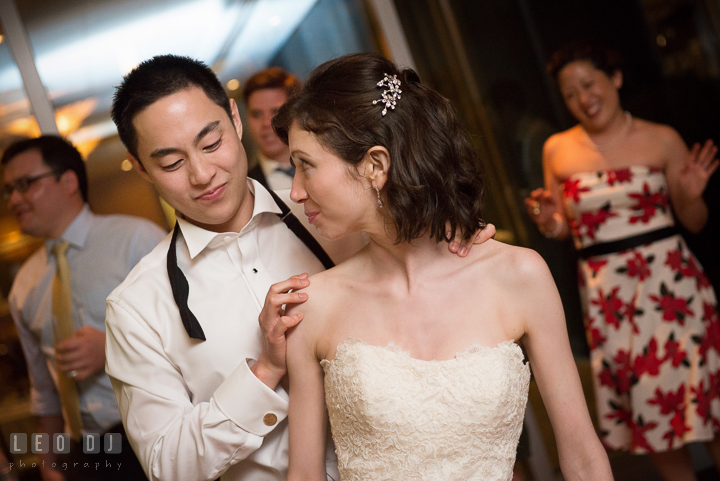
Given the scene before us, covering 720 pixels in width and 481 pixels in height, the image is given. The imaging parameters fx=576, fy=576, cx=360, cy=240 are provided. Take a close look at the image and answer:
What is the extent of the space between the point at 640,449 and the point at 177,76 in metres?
2.65

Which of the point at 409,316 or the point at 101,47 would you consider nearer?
the point at 409,316

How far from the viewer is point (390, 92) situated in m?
1.44

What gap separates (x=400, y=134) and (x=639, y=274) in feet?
6.39

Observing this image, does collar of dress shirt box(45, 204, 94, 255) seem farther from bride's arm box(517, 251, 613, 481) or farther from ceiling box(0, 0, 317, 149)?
bride's arm box(517, 251, 613, 481)

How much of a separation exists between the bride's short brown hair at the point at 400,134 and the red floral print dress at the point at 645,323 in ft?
5.42

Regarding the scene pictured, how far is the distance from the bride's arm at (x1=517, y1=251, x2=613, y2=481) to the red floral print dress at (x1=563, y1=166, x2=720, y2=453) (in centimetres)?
151

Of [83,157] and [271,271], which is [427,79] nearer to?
[83,157]

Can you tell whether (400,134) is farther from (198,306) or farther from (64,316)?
(64,316)

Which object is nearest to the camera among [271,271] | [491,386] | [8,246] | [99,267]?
[491,386]

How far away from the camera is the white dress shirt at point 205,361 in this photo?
1543mm

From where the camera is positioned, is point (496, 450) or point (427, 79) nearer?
point (496, 450)

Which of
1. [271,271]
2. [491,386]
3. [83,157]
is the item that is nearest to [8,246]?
[83,157]

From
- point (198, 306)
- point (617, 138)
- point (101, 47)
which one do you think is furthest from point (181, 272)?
point (617, 138)

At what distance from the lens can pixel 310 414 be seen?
1.58 metres
